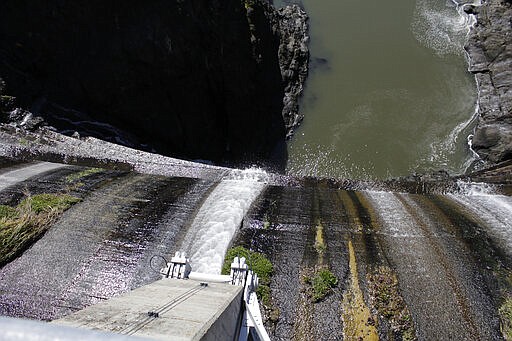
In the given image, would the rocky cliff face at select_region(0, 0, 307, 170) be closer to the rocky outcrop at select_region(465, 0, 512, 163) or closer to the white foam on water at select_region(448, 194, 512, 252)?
the white foam on water at select_region(448, 194, 512, 252)

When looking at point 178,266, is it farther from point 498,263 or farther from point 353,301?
point 498,263

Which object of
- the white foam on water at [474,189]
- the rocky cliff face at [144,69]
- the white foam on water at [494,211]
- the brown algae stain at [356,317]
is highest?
the rocky cliff face at [144,69]

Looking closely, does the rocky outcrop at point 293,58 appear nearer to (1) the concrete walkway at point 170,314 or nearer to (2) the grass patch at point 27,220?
(2) the grass patch at point 27,220

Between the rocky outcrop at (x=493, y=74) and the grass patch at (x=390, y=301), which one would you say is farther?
the rocky outcrop at (x=493, y=74)

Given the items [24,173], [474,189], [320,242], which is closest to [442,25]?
[474,189]

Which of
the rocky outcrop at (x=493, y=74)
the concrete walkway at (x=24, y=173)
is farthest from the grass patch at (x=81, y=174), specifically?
the rocky outcrop at (x=493, y=74)

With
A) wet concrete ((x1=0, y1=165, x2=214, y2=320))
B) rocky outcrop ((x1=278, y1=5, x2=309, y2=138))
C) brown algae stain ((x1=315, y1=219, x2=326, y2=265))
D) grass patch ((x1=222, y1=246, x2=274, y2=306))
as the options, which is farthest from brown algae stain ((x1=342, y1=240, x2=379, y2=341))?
rocky outcrop ((x1=278, y1=5, x2=309, y2=138))
